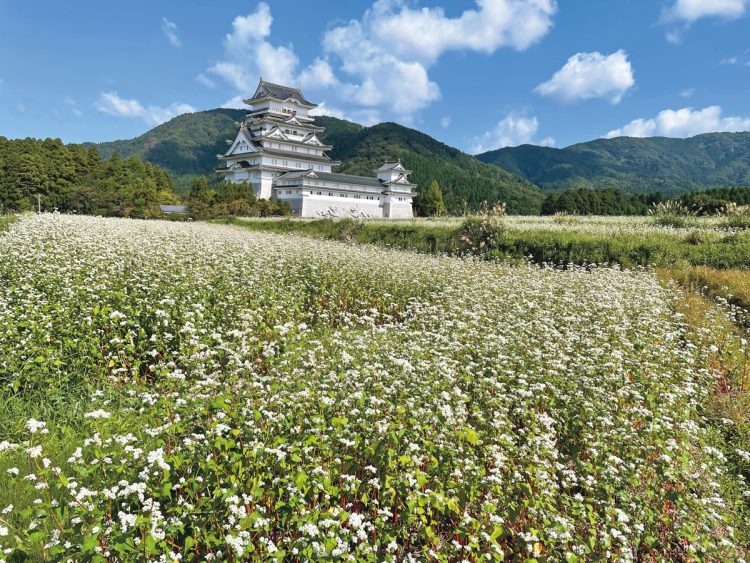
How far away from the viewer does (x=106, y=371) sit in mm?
5426

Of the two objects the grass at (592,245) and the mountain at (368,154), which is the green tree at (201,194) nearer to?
the grass at (592,245)

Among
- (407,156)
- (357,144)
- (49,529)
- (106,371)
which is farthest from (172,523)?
(357,144)

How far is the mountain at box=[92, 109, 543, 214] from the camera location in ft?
275

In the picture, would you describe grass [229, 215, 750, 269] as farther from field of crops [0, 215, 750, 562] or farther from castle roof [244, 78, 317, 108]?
castle roof [244, 78, 317, 108]

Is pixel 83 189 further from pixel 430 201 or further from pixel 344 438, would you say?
pixel 344 438

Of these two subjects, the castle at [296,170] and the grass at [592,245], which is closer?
the grass at [592,245]

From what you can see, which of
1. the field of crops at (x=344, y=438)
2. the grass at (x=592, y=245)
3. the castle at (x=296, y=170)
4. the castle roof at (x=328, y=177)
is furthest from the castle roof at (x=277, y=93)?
the field of crops at (x=344, y=438)

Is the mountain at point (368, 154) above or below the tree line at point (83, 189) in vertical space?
above

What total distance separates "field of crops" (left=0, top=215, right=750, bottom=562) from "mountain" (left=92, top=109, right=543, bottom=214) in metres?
63.3

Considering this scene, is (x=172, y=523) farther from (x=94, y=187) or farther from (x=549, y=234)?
(x=94, y=187)

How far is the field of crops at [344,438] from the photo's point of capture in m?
2.61

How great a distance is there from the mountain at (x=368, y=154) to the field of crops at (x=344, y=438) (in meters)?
63.3

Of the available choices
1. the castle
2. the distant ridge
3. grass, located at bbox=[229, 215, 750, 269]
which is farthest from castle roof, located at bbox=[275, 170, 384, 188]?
grass, located at bbox=[229, 215, 750, 269]

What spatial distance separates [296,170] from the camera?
185 feet
